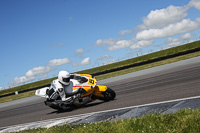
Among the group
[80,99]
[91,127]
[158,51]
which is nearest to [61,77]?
[80,99]

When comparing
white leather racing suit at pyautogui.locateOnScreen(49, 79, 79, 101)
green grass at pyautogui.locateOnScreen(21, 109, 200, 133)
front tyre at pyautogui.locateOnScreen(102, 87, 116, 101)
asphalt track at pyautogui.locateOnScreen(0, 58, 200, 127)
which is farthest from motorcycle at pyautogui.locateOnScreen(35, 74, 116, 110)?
green grass at pyautogui.locateOnScreen(21, 109, 200, 133)

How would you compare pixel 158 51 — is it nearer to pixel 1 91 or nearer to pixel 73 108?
pixel 1 91

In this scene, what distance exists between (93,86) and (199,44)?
30.4 meters

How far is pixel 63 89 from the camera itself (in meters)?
9.57

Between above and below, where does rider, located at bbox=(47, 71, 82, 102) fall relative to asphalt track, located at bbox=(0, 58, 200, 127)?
above

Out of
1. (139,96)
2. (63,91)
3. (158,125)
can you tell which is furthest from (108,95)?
(158,125)

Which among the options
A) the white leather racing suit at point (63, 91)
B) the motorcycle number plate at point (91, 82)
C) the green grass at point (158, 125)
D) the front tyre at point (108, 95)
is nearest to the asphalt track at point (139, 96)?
the front tyre at point (108, 95)

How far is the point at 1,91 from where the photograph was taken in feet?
157

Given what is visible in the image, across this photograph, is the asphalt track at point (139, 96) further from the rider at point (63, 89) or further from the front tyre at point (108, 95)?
Result: the rider at point (63, 89)

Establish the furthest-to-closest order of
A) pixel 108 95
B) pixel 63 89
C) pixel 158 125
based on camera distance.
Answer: pixel 108 95 < pixel 63 89 < pixel 158 125

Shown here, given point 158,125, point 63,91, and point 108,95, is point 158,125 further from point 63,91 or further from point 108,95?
point 108,95

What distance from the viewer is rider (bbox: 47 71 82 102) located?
9.49 metres

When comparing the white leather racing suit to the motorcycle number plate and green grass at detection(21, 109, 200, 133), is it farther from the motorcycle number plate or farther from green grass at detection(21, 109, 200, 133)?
green grass at detection(21, 109, 200, 133)

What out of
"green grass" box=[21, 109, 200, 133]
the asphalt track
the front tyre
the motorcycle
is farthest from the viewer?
the front tyre
